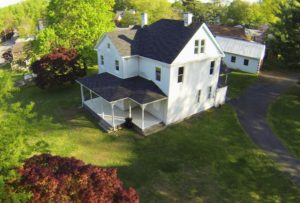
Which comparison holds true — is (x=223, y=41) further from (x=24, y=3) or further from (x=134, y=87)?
(x=24, y=3)

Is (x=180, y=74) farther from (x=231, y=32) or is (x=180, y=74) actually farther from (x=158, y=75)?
Answer: (x=231, y=32)

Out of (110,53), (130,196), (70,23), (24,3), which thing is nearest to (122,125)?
(110,53)

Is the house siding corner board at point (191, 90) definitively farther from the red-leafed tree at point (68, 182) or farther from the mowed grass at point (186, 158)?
the red-leafed tree at point (68, 182)

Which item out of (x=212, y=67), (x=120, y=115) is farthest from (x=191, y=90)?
(x=120, y=115)

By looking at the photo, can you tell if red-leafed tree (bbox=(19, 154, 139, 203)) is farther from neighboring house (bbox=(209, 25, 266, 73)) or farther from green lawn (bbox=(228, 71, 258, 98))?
neighboring house (bbox=(209, 25, 266, 73))

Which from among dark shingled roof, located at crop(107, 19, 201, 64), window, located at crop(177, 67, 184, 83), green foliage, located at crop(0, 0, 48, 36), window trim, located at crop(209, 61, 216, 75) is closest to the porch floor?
window, located at crop(177, 67, 184, 83)
